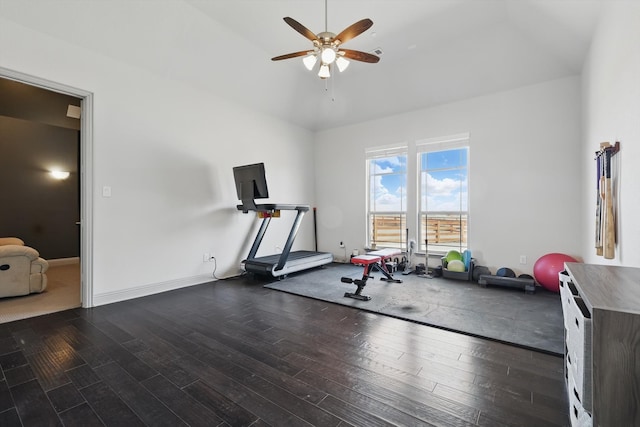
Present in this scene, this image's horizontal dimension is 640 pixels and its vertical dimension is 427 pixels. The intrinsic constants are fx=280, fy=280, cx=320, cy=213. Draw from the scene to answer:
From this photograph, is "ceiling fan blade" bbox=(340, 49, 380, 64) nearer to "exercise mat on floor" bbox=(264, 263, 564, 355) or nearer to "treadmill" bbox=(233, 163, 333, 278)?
"treadmill" bbox=(233, 163, 333, 278)

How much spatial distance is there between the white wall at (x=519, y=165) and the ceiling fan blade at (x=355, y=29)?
3.21 meters

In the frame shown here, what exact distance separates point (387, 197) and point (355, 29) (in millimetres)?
3871

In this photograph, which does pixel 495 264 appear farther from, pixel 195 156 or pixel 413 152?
pixel 195 156

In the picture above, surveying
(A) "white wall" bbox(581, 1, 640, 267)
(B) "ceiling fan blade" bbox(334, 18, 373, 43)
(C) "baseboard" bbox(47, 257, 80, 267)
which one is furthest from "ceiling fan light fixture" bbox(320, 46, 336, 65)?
(C) "baseboard" bbox(47, 257, 80, 267)

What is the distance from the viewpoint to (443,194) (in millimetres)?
5449

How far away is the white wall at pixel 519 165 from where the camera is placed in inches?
169

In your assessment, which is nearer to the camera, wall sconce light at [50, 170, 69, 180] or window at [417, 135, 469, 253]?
window at [417, 135, 469, 253]

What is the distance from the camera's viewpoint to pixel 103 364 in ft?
7.11

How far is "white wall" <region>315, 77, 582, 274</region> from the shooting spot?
4.30m

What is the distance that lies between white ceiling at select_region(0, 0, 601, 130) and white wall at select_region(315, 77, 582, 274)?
0.30m

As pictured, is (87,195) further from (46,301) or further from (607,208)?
(607,208)

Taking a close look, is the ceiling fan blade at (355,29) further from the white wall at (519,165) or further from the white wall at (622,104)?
the white wall at (519,165)

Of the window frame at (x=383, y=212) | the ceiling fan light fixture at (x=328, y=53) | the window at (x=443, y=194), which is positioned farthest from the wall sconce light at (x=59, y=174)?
the window at (x=443, y=194)

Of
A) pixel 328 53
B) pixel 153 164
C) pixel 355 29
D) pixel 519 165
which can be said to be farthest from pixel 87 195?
pixel 519 165
